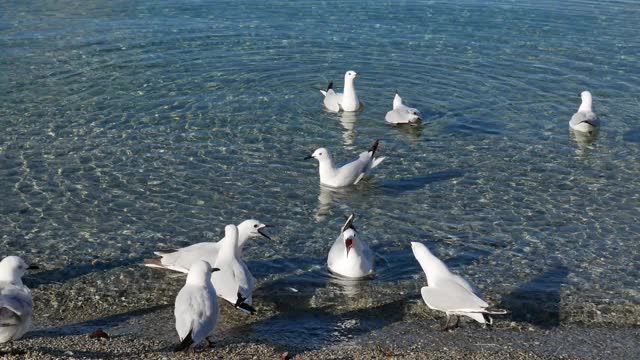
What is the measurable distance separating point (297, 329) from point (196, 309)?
4.07 ft

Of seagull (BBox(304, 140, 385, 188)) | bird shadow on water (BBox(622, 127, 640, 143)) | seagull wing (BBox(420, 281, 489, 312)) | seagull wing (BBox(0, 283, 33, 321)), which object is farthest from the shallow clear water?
seagull wing (BBox(0, 283, 33, 321))

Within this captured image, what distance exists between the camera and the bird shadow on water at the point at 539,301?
31.1ft

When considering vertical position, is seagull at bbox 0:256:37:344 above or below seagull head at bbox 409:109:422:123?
below

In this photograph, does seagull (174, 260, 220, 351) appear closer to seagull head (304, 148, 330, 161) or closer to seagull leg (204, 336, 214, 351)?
seagull leg (204, 336, 214, 351)

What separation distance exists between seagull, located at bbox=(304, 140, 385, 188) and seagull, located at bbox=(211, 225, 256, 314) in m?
3.33

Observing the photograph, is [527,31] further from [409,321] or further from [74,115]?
[409,321]

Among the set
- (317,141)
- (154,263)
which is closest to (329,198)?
(317,141)

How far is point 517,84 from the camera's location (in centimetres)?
1808

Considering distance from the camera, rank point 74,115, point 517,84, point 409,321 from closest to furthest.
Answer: point 409,321 → point 74,115 → point 517,84

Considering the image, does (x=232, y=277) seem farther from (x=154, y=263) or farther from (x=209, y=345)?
(x=154, y=263)

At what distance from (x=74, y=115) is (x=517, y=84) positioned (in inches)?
345

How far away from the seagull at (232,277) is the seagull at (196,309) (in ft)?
1.18

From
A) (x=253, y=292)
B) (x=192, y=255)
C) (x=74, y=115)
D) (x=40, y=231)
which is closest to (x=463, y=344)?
(x=253, y=292)

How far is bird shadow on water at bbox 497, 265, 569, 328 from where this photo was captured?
9.48 metres
